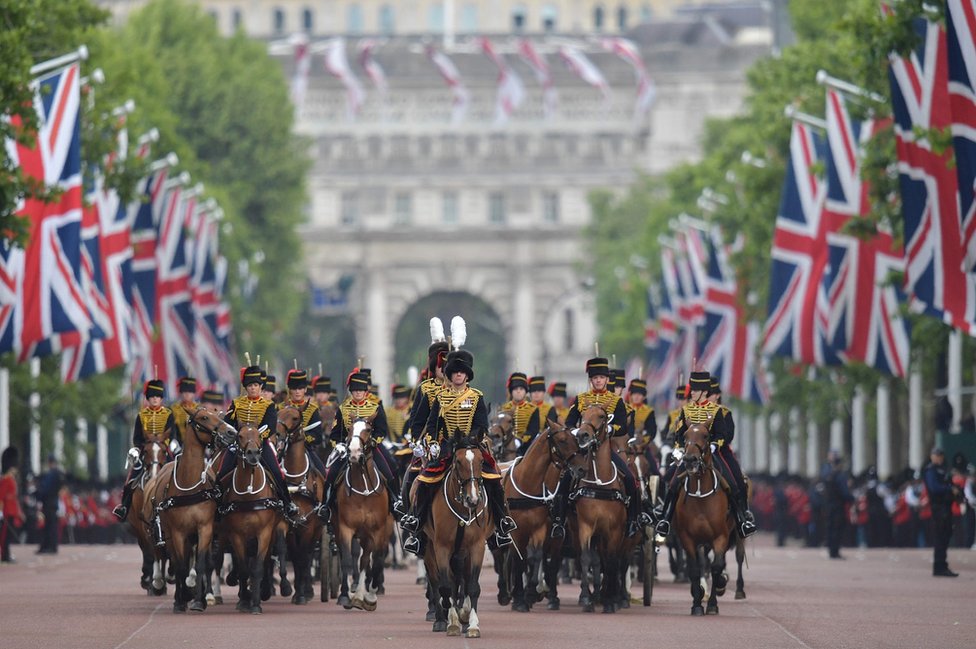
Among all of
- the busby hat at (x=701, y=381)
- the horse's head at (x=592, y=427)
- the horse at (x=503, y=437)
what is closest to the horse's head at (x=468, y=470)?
the horse's head at (x=592, y=427)

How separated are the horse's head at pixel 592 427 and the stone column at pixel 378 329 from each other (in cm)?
13123

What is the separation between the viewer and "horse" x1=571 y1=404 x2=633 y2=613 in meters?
33.8

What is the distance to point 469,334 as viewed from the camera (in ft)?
557

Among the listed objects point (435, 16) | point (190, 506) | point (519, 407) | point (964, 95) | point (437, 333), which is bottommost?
A: point (190, 506)

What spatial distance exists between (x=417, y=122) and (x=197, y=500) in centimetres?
13459

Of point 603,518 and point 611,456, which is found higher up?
point 611,456

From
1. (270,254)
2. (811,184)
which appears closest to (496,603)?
(811,184)

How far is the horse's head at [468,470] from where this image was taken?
98.7 feet

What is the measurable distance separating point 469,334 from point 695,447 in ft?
447

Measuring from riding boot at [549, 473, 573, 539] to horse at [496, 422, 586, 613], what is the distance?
2.6 inches

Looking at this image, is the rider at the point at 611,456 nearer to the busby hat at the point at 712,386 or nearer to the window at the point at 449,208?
the busby hat at the point at 712,386

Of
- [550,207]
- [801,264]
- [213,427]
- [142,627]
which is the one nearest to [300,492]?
[213,427]

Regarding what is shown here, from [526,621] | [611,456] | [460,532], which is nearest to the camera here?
[460,532]

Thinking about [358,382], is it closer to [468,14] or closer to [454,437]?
Result: [454,437]
